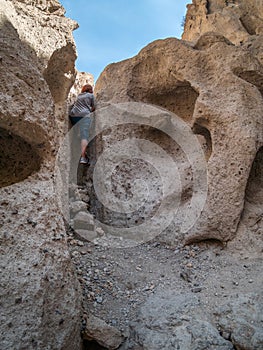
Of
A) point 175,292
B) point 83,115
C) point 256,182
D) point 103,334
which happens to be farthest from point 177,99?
point 103,334

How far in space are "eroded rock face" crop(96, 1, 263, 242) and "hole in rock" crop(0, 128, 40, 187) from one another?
163 centimetres

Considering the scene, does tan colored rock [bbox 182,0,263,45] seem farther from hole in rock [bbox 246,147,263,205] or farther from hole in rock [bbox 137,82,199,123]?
hole in rock [bbox 246,147,263,205]

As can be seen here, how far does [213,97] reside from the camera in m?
3.12

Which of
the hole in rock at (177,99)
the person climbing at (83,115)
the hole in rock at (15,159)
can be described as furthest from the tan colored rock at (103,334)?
the hole in rock at (177,99)

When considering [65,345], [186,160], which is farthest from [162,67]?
[65,345]

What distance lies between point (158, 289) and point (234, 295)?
56 centimetres

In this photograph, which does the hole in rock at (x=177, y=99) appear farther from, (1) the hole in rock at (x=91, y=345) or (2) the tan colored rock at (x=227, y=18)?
(1) the hole in rock at (x=91, y=345)

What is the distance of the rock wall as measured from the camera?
1459 mm

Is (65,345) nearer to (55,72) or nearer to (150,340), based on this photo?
(150,340)

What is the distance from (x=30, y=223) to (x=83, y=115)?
7.69 feet

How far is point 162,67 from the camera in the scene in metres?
3.76

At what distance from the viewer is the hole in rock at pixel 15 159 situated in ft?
5.98

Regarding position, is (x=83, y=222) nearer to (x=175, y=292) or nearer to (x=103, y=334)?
(x=175, y=292)

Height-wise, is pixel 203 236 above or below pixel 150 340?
above
